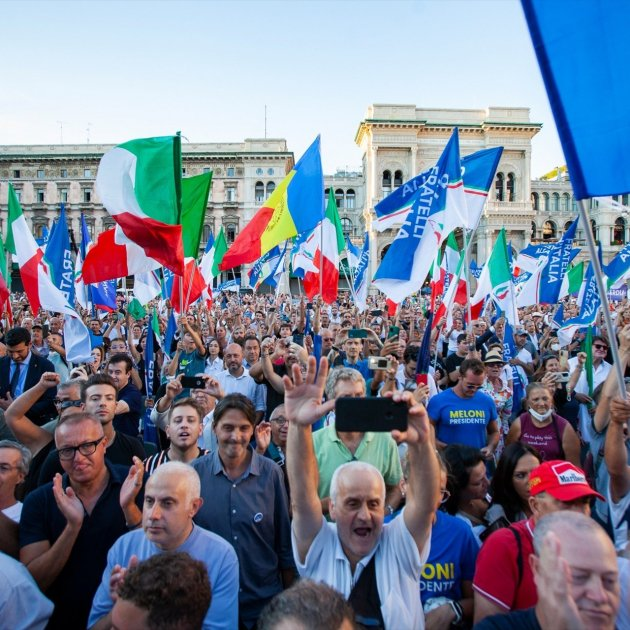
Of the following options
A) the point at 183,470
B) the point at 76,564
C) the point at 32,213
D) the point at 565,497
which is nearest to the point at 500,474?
the point at 565,497

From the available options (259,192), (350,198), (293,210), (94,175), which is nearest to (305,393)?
(293,210)

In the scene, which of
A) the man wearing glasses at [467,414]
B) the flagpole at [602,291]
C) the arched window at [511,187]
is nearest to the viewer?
the flagpole at [602,291]

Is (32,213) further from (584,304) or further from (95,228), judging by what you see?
(584,304)

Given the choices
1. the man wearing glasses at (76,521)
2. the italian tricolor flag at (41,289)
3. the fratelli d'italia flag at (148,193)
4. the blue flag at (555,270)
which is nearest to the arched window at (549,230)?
the blue flag at (555,270)

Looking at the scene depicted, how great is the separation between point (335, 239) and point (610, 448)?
26.2 ft

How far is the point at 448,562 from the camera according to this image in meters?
2.45

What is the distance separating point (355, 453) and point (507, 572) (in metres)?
1.21

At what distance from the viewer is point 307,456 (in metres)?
2.07

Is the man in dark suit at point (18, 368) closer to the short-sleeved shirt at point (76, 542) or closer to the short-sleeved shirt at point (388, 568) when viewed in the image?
the short-sleeved shirt at point (76, 542)

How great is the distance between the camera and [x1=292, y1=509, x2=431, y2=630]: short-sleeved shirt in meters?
1.99

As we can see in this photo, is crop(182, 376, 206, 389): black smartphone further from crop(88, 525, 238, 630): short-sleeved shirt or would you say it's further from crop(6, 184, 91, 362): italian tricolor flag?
crop(6, 184, 91, 362): italian tricolor flag

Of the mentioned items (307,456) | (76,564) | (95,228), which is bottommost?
(76,564)

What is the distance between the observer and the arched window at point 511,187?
4728 centimetres

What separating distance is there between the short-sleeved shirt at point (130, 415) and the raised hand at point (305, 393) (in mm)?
3154
